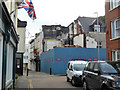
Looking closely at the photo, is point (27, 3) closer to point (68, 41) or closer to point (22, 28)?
point (22, 28)

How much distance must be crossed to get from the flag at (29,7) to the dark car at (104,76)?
244 inches

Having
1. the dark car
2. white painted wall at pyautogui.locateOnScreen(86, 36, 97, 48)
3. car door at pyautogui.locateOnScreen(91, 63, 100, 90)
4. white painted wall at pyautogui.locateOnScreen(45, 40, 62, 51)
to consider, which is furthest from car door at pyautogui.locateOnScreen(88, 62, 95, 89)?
white painted wall at pyautogui.locateOnScreen(45, 40, 62, 51)

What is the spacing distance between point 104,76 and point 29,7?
7.88 meters

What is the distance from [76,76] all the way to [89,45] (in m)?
23.1

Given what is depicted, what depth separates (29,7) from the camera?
13.5 metres

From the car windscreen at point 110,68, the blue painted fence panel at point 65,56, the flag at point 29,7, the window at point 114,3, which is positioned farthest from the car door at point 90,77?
the blue painted fence panel at point 65,56

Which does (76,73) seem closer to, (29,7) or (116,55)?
(29,7)

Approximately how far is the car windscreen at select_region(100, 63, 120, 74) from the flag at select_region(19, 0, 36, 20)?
6987 millimetres

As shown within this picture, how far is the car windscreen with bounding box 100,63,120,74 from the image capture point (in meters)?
8.39

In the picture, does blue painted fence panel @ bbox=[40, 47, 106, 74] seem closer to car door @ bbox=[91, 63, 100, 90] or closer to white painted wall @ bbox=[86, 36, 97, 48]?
white painted wall @ bbox=[86, 36, 97, 48]

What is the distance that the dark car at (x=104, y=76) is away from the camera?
23.8 feet

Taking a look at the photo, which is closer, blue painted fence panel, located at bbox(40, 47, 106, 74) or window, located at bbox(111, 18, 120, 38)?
window, located at bbox(111, 18, 120, 38)

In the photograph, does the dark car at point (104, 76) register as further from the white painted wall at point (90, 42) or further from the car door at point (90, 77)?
the white painted wall at point (90, 42)

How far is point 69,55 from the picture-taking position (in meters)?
31.1
